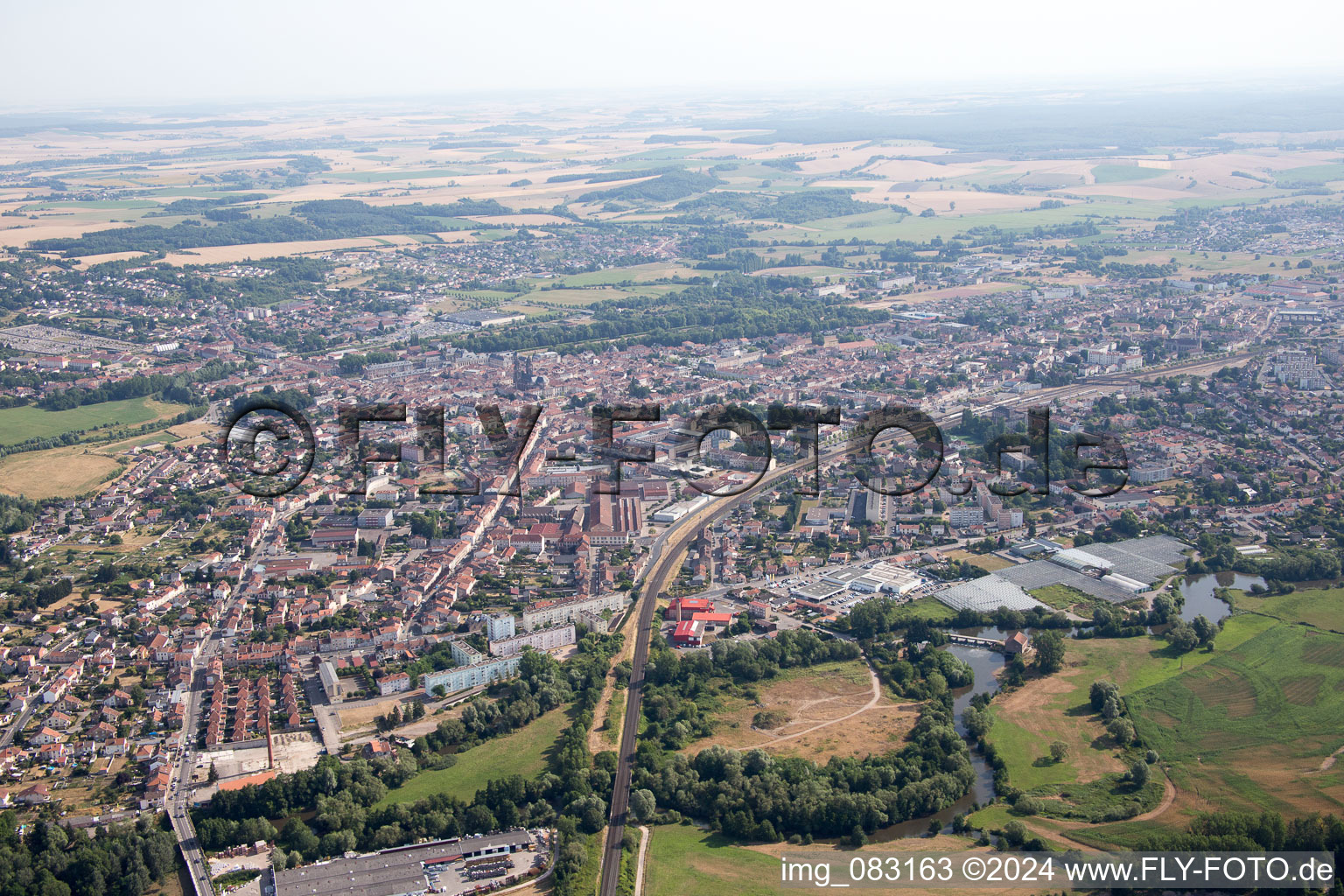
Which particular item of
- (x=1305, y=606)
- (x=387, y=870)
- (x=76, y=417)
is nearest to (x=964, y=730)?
(x=1305, y=606)

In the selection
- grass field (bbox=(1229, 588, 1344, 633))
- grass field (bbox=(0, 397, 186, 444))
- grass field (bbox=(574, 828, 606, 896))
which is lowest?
grass field (bbox=(574, 828, 606, 896))

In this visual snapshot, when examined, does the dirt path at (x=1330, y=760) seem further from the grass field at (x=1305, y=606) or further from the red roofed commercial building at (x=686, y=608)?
the red roofed commercial building at (x=686, y=608)

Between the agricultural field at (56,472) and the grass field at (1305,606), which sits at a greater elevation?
the agricultural field at (56,472)

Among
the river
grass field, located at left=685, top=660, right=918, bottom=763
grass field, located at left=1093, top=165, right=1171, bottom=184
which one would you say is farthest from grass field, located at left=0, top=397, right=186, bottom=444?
grass field, located at left=1093, top=165, right=1171, bottom=184

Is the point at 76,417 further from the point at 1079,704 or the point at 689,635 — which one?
the point at 1079,704

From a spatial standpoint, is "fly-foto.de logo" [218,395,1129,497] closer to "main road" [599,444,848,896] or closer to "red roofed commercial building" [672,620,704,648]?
"main road" [599,444,848,896]

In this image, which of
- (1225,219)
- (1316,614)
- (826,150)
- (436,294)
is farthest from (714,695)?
(826,150)

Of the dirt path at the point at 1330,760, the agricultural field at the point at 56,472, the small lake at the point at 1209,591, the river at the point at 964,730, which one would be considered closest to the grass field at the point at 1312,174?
the small lake at the point at 1209,591
